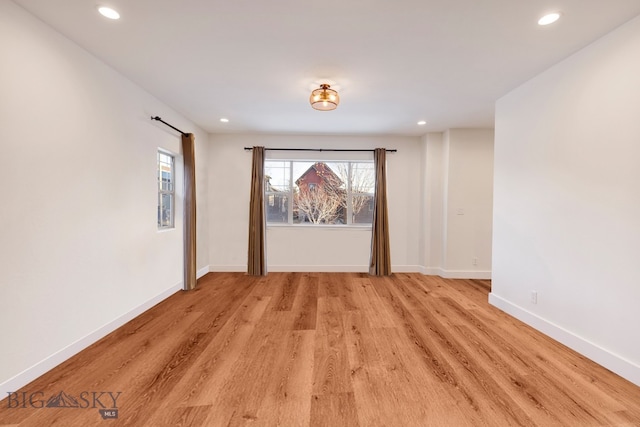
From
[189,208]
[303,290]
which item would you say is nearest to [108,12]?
[189,208]

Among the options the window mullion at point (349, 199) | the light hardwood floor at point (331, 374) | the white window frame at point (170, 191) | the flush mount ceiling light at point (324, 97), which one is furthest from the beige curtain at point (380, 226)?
the white window frame at point (170, 191)

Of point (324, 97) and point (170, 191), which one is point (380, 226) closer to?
point (324, 97)

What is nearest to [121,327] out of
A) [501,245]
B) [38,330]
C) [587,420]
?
[38,330]

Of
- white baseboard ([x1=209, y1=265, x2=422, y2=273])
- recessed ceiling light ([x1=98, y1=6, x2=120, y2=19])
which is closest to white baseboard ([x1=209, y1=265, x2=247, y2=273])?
white baseboard ([x1=209, y1=265, x2=422, y2=273])

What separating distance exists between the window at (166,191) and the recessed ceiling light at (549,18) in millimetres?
4017

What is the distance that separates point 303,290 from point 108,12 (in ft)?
11.2

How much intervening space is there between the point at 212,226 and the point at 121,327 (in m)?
2.39

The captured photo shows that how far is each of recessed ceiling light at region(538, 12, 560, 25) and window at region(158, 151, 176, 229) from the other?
4.02 metres

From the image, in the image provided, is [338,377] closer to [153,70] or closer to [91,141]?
[91,141]

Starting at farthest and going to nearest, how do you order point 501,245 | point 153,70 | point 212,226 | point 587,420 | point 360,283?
1. point 212,226
2. point 360,283
3. point 501,245
4. point 153,70
5. point 587,420

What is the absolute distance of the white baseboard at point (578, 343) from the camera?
6.06ft

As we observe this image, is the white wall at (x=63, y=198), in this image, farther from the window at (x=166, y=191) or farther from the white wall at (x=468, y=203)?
the white wall at (x=468, y=203)

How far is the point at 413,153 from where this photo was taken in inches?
191

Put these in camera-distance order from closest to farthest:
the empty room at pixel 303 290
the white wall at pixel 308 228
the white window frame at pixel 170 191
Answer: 1. the empty room at pixel 303 290
2. the white window frame at pixel 170 191
3. the white wall at pixel 308 228
